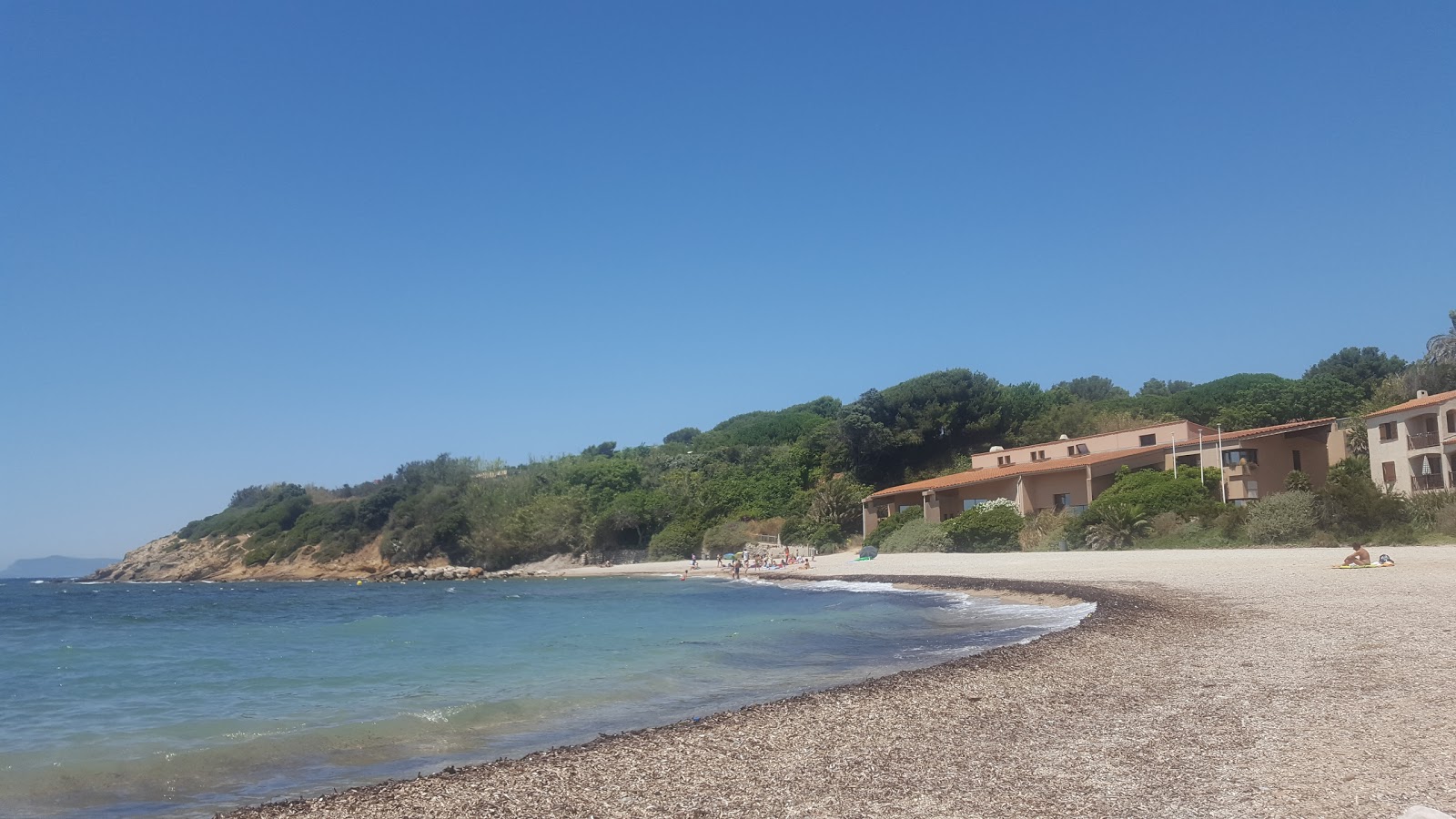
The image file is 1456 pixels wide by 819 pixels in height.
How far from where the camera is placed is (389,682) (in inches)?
581

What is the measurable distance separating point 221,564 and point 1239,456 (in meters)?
88.6

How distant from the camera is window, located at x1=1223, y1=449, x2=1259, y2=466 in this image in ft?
128

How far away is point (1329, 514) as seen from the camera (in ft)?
91.7

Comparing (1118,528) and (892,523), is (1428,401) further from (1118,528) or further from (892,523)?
(892,523)

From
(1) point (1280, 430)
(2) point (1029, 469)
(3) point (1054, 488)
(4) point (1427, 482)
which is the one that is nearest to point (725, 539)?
(2) point (1029, 469)

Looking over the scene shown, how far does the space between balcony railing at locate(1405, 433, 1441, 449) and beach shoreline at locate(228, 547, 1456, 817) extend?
24.8 m

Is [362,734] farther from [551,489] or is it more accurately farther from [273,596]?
[551,489]

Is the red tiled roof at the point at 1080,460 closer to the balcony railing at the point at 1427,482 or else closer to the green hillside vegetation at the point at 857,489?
the green hillside vegetation at the point at 857,489

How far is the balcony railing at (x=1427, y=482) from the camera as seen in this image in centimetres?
3294

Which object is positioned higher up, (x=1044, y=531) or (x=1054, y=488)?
(x=1054, y=488)

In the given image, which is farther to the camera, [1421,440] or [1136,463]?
[1136,463]

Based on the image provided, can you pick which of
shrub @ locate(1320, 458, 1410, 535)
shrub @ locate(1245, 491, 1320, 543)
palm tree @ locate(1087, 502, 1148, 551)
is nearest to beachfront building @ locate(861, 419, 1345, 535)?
palm tree @ locate(1087, 502, 1148, 551)

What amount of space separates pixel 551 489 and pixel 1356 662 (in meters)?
67.9

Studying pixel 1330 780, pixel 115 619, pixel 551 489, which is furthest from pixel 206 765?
pixel 551 489
